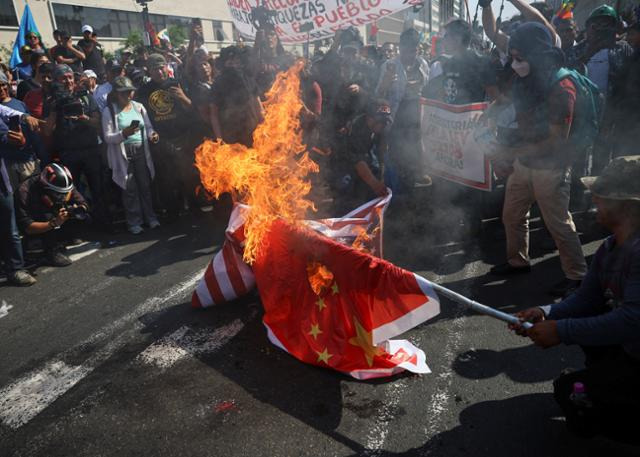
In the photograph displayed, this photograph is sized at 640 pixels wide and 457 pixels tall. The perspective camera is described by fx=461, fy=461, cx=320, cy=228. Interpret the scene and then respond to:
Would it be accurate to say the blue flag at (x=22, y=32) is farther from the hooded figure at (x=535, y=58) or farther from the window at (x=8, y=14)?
the window at (x=8, y=14)

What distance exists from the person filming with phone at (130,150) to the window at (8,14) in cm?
2981

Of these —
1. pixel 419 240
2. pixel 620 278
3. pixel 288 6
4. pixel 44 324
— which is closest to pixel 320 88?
pixel 288 6

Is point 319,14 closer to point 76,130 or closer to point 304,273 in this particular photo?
point 76,130

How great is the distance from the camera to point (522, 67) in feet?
13.7

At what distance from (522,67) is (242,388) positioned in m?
3.63

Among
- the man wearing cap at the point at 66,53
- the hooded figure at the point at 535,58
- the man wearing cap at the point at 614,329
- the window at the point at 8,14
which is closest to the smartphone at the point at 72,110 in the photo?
the man wearing cap at the point at 66,53

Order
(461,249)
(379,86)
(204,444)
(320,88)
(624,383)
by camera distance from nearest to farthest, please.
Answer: (624,383), (204,444), (461,249), (320,88), (379,86)

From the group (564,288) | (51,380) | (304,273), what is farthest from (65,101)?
(564,288)

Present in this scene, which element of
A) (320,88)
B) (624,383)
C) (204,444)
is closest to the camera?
(624,383)

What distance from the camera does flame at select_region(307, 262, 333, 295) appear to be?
3.32 m

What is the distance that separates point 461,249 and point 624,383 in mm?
3397

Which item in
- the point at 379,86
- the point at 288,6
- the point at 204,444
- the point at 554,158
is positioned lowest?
the point at 204,444

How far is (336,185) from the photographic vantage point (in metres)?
5.83

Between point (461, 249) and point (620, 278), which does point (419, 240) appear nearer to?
point (461, 249)
